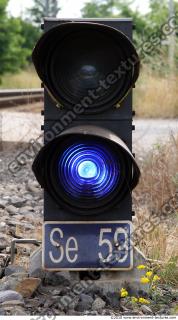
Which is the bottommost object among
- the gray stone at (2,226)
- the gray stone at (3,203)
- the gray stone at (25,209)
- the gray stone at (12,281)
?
the gray stone at (12,281)

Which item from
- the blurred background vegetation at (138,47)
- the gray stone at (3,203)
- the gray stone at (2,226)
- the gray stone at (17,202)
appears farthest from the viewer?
the blurred background vegetation at (138,47)

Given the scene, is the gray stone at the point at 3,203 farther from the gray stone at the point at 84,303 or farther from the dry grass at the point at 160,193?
the gray stone at the point at 84,303

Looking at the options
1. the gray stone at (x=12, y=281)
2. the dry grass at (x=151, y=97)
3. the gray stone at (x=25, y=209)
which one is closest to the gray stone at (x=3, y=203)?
the gray stone at (x=25, y=209)

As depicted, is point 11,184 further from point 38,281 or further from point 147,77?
point 147,77

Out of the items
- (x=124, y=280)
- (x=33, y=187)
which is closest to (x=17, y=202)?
(x=33, y=187)

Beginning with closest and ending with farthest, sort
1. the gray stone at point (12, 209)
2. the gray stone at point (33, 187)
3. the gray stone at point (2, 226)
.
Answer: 1. the gray stone at point (2, 226)
2. the gray stone at point (12, 209)
3. the gray stone at point (33, 187)

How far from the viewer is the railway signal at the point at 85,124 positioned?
3787mm

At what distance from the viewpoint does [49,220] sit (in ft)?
13.0

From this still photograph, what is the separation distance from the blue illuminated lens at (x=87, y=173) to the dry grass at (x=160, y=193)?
126 cm

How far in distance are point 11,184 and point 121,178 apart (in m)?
4.88

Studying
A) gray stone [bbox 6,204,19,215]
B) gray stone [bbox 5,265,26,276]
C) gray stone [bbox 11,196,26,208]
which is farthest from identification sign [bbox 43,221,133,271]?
gray stone [bbox 11,196,26,208]

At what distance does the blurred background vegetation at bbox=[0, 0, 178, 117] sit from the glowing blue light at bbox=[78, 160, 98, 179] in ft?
3.17

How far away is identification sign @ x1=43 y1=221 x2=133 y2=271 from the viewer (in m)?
3.96

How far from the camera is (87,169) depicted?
387 cm
